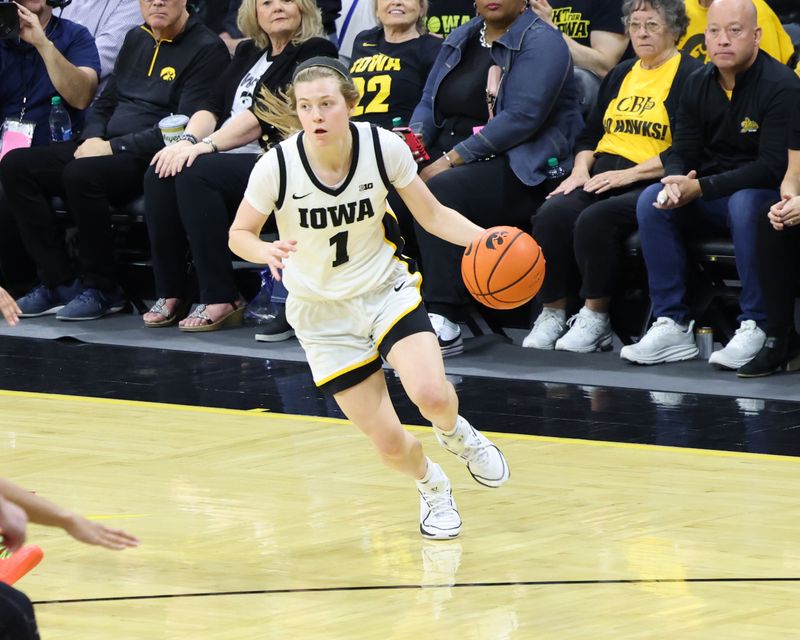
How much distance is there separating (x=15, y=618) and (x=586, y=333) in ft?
17.8

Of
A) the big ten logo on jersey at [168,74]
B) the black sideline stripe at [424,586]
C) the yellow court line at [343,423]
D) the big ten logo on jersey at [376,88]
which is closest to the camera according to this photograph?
the black sideline stripe at [424,586]

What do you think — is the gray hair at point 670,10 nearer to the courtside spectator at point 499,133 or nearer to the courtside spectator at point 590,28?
the courtside spectator at point 499,133

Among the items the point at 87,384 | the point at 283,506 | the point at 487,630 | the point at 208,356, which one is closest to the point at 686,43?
the point at 208,356

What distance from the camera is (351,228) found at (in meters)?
5.41

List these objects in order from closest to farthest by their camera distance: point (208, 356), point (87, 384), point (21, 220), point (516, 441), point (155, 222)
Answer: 1. point (516, 441)
2. point (87, 384)
3. point (208, 356)
4. point (155, 222)
5. point (21, 220)

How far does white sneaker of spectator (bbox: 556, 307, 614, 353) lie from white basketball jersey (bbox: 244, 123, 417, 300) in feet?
9.45

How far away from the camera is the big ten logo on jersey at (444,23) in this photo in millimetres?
9516

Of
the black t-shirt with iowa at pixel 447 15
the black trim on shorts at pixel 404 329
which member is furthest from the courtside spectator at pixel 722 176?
the black trim on shorts at pixel 404 329

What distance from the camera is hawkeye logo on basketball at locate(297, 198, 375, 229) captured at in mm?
5355

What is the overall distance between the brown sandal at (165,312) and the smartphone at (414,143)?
1943mm

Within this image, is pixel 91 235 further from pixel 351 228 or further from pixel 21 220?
pixel 351 228

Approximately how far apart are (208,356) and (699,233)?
275cm

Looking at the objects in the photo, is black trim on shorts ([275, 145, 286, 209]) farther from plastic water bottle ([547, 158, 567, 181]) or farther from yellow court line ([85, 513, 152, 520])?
plastic water bottle ([547, 158, 567, 181])

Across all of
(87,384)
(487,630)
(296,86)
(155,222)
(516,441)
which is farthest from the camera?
(155,222)
